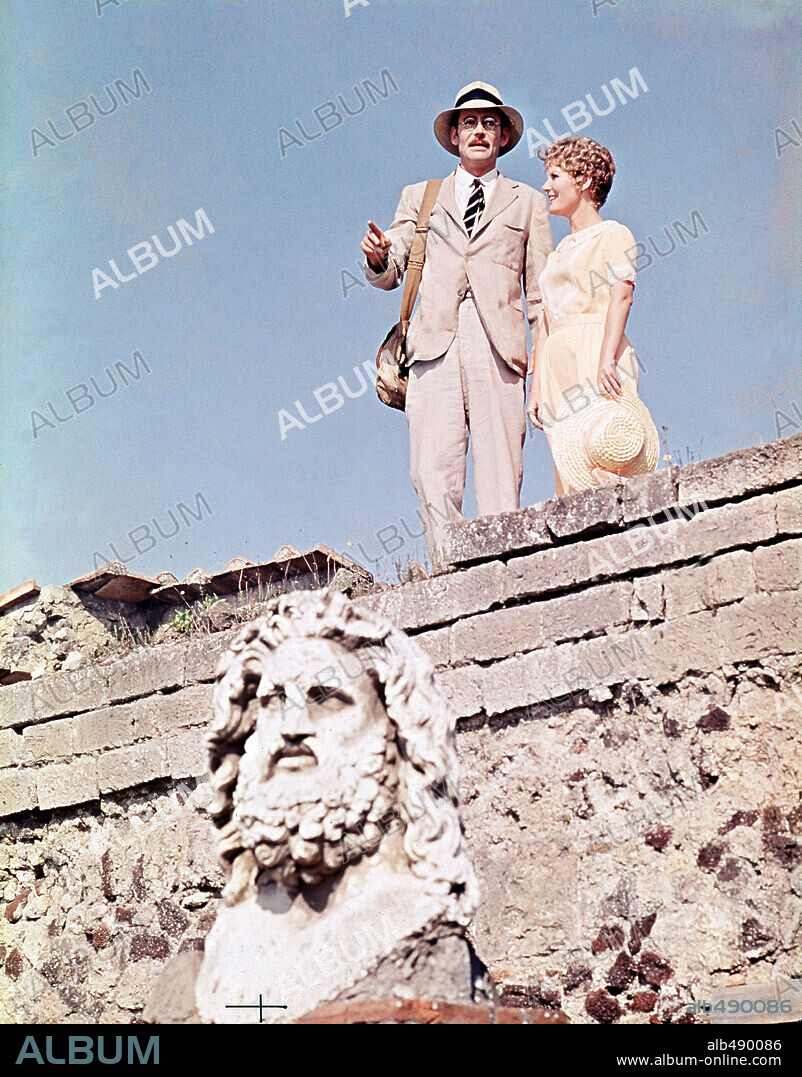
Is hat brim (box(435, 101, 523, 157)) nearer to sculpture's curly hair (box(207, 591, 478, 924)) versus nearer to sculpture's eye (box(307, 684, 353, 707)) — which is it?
sculpture's curly hair (box(207, 591, 478, 924))

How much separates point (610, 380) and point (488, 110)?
5.72 feet

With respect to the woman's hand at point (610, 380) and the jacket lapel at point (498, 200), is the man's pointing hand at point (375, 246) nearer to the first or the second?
the jacket lapel at point (498, 200)

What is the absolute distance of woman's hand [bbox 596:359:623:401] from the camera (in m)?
7.12

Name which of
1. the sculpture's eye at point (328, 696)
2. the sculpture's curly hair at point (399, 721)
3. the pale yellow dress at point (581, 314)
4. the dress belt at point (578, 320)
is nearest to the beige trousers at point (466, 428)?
the pale yellow dress at point (581, 314)

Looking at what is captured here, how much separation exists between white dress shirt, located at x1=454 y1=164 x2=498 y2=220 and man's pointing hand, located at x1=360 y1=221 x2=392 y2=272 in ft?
1.53

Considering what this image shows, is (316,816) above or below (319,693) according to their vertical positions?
below

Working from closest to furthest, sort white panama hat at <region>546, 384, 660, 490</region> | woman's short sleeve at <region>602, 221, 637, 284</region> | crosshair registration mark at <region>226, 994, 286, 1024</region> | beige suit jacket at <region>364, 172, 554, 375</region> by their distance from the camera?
1. crosshair registration mark at <region>226, 994, 286, 1024</region>
2. white panama hat at <region>546, 384, 660, 490</region>
3. woman's short sleeve at <region>602, 221, 637, 284</region>
4. beige suit jacket at <region>364, 172, 554, 375</region>

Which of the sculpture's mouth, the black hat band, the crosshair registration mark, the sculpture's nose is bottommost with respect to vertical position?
the crosshair registration mark

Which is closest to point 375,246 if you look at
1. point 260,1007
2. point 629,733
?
point 629,733

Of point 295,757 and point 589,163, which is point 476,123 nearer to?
point 589,163

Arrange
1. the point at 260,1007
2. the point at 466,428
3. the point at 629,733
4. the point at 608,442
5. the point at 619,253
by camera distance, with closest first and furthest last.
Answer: the point at 260,1007, the point at 629,733, the point at 608,442, the point at 619,253, the point at 466,428

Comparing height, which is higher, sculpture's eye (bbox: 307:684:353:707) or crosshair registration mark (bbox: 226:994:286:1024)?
sculpture's eye (bbox: 307:684:353:707)

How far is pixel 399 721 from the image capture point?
423cm

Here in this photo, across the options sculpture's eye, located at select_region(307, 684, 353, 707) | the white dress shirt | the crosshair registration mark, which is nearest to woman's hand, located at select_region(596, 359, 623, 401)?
the white dress shirt
